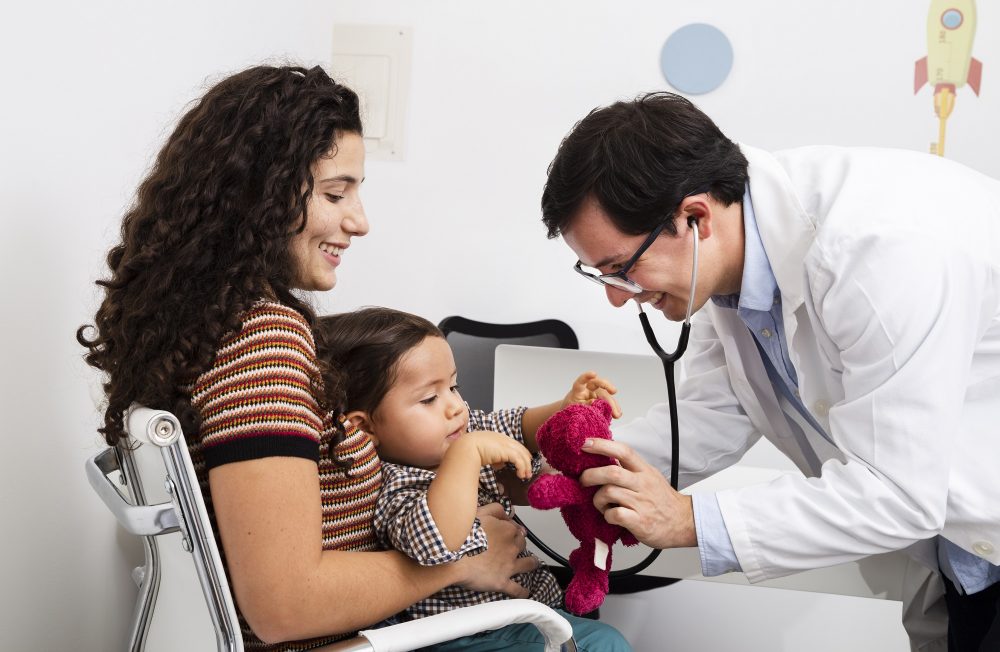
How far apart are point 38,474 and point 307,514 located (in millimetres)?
695

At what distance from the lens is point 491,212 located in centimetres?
341

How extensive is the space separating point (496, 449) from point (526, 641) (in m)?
0.28

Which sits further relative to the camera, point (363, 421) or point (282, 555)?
point (363, 421)

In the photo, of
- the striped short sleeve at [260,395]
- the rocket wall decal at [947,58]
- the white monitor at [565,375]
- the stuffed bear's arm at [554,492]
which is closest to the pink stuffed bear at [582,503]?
the stuffed bear's arm at [554,492]

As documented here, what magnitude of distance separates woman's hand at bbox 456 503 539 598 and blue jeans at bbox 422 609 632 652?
6 centimetres

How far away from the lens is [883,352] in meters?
1.18

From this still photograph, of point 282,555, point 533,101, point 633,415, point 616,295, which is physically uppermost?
point 533,101

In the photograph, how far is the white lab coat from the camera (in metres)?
1.15

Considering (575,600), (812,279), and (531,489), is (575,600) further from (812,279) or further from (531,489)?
(812,279)

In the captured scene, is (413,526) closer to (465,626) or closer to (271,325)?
(465,626)

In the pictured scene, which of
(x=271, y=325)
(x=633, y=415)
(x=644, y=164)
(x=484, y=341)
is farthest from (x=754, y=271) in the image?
(x=484, y=341)

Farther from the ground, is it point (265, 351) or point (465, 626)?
point (265, 351)

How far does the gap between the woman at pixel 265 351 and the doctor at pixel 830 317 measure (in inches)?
13.6

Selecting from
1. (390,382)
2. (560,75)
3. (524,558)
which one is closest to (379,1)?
(560,75)
